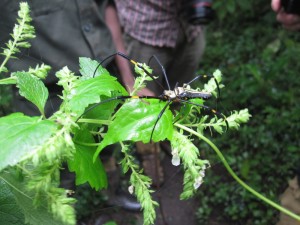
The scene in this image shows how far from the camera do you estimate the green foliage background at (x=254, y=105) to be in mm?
2061

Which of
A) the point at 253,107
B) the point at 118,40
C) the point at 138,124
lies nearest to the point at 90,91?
the point at 138,124

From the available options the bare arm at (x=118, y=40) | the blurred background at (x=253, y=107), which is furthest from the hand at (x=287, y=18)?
the bare arm at (x=118, y=40)

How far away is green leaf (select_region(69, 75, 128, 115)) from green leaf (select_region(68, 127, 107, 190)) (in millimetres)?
68

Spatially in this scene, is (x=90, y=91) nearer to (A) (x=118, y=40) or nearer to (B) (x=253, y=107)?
(A) (x=118, y=40)

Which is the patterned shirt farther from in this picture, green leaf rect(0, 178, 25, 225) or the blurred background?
green leaf rect(0, 178, 25, 225)

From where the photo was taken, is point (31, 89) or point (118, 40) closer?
point (31, 89)

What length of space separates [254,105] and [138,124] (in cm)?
294

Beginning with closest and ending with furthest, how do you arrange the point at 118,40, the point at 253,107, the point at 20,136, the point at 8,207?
the point at 20,136 < the point at 8,207 < the point at 118,40 < the point at 253,107

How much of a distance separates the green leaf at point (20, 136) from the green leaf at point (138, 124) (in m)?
0.09

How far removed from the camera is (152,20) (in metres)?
2.26

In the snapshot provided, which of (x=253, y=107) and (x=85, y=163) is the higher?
(x=85, y=163)

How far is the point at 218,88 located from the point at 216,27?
4440mm

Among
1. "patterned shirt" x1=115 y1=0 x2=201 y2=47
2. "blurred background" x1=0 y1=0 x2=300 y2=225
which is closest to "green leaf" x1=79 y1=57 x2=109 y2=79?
"blurred background" x1=0 y1=0 x2=300 y2=225

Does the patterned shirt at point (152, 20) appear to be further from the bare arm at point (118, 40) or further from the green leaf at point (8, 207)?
the green leaf at point (8, 207)
